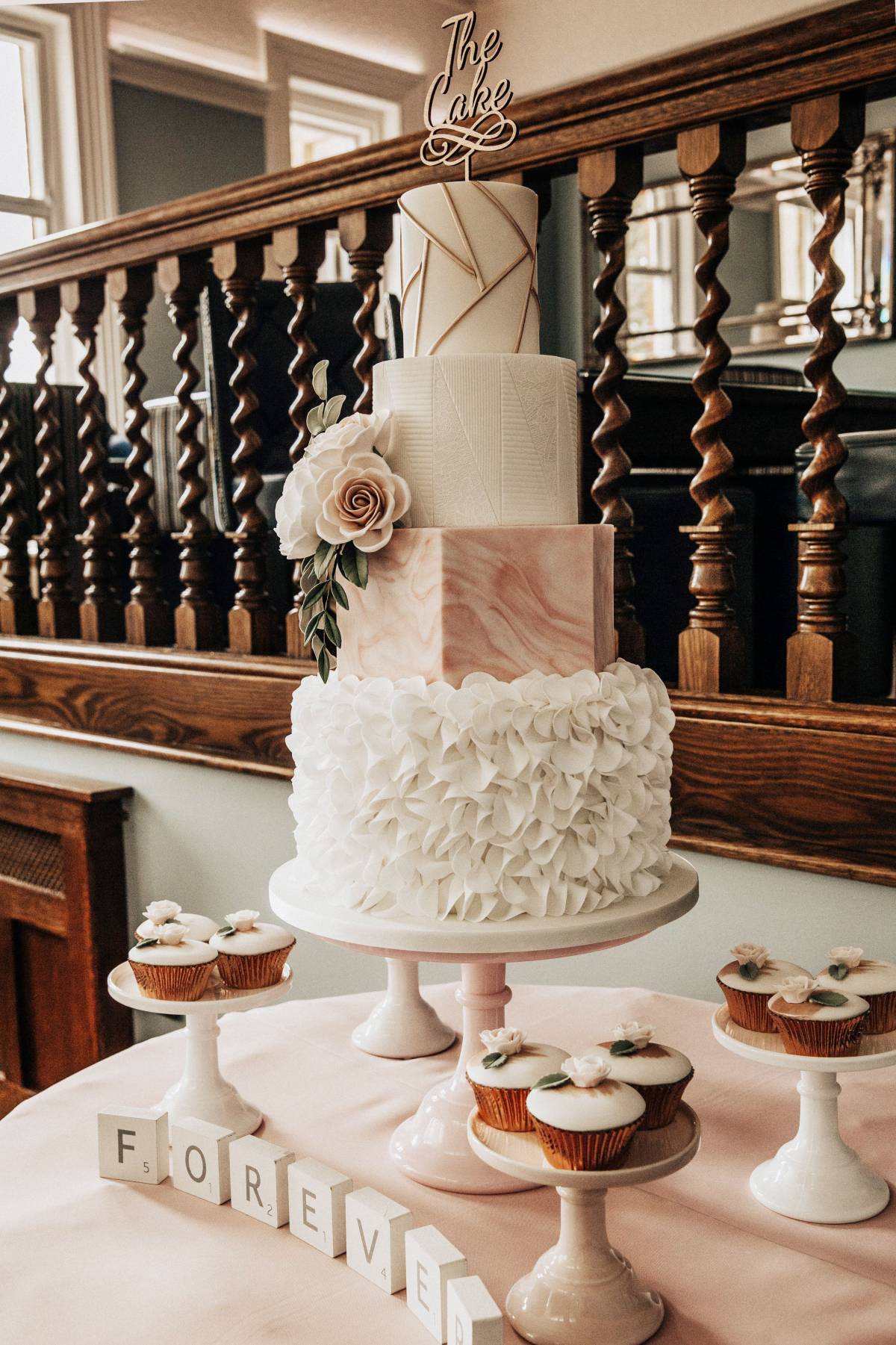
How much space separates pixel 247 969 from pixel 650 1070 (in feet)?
1.34

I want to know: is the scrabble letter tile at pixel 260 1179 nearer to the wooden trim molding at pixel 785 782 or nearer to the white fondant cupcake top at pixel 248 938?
the white fondant cupcake top at pixel 248 938

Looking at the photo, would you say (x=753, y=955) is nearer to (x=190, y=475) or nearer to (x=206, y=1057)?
(x=206, y=1057)

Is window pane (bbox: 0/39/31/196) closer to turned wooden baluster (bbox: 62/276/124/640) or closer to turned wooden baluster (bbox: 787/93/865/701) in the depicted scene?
turned wooden baluster (bbox: 62/276/124/640)

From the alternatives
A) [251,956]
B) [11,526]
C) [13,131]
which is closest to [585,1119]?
[251,956]

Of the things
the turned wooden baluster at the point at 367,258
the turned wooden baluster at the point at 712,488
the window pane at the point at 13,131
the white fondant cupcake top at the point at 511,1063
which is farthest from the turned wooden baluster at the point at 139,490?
the window pane at the point at 13,131

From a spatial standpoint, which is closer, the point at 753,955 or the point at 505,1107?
the point at 505,1107

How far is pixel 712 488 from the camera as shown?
4.74ft

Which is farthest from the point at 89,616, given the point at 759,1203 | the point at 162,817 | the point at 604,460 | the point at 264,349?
the point at 759,1203

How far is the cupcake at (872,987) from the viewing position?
0.88 m

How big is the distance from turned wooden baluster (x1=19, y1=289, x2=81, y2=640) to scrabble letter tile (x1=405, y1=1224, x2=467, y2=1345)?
5.98 ft

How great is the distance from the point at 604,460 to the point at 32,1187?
103cm

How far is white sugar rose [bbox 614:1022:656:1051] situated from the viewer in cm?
81

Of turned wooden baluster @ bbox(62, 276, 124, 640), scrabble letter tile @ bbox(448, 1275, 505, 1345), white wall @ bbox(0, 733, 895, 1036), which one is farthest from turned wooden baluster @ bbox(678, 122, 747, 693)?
turned wooden baluster @ bbox(62, 276, 124, 640)

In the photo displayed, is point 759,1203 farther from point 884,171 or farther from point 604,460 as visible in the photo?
point 884,171
